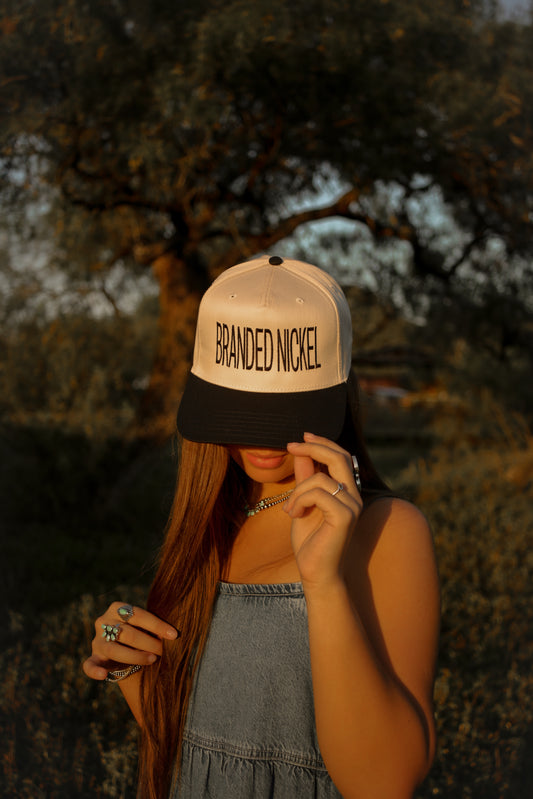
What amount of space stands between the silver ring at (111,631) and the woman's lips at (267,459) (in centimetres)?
44

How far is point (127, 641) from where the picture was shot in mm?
1468

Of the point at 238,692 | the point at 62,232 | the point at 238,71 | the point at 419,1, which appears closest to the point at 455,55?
the point at 419,1

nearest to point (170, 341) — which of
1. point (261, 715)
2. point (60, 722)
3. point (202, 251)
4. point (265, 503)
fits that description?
point (202, 251)

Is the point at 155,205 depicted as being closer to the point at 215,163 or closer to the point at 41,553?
the point at 215,163

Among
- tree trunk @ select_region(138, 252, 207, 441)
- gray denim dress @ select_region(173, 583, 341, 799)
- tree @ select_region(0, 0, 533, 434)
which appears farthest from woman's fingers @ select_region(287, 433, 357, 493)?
tree trunk @ select_region(138, 252, 207, 441)

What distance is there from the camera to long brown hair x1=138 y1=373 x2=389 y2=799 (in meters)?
1.55

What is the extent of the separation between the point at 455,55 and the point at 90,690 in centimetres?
558

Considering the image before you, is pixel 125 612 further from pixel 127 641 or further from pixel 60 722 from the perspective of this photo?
pixel 60 722

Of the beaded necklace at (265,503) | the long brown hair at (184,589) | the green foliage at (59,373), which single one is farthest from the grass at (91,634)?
the green foliage at (59,373)

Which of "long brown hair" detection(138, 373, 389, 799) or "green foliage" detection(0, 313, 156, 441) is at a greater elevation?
"long brown hair" detection(138, 373, 389, 799)

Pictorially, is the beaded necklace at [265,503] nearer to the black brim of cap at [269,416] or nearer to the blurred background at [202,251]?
the black brim of cap at [269,416]

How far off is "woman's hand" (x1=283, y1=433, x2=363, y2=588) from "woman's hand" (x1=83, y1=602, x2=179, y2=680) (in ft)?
1.47

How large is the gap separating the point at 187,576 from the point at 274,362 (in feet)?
1.85

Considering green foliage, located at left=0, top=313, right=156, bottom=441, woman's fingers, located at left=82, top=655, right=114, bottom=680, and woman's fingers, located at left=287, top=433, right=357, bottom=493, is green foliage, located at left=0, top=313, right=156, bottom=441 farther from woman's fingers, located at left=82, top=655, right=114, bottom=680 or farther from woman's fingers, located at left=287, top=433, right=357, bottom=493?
woman's fingers, located at left=287, top=433, right=357, bottom=493
